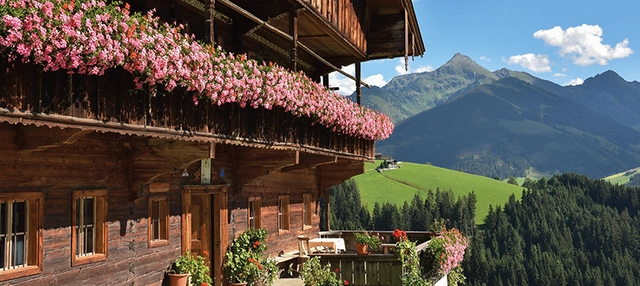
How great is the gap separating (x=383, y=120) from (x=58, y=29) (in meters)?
15.4

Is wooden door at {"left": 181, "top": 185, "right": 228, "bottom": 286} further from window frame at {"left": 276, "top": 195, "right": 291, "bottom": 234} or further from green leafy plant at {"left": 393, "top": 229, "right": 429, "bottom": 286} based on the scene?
green leafy plant at {"left": 393, "top": 229, "right": 429, "bottom": 286}

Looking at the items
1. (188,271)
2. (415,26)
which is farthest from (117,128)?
(415,26)

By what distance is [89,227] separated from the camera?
11273mm

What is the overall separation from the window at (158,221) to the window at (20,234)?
10.9 ft

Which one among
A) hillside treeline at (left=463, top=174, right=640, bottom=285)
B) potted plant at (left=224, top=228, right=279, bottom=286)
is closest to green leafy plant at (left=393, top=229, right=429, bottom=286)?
potted plant at (left=224, top=228, right=279, bottom=286)

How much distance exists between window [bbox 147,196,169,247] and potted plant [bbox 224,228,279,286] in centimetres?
265

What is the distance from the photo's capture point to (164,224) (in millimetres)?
13711

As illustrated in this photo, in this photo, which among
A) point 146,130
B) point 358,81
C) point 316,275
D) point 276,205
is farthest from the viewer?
point 358,81

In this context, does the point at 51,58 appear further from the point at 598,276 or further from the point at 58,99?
the point at 598,276

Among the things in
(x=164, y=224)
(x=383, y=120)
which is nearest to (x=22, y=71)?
(x=164, y=224)

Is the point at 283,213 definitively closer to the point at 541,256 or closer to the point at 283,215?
the point at 283,215

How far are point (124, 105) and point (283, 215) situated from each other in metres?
12.2

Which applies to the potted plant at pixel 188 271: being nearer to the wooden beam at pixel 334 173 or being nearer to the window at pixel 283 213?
the window at pixel 283 213

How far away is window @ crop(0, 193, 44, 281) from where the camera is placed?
30.8 ft
